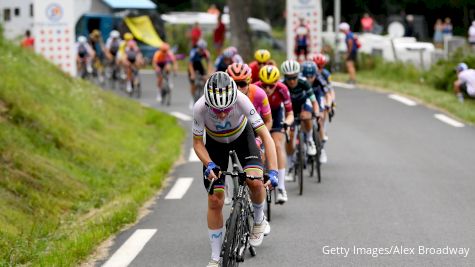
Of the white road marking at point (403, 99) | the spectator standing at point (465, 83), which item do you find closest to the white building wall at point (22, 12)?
the white road marking at point (403, 99)

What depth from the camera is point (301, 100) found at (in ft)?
44.5

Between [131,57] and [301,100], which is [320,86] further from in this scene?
[131,57]

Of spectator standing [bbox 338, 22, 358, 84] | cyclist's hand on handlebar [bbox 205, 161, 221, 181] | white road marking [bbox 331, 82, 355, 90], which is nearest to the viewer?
cyclist's hand on handlebar [bbox 205, 161, 221, 181]

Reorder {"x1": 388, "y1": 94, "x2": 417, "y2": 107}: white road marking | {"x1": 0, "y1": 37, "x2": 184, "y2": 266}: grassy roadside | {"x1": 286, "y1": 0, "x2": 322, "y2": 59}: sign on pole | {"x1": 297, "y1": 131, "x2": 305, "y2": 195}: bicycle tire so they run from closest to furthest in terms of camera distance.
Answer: {"x1": 0, "y1": 37, "x2": 184, "y2": 266}: grassy roadside, {"x1": 297, "y1": 131, "x2": 305, "y2": 195}: bicycle tire, {"x1": 388, "y1": 94, "x2": 417, "y2": 107}: white road marking, {"x1": 286, "y1": 0, "x2": 322, "y2": 59}: sign on pole

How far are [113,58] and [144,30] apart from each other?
451 inches

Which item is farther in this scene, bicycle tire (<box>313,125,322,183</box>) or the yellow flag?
the yellow flag

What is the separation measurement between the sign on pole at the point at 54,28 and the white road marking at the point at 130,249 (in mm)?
18040

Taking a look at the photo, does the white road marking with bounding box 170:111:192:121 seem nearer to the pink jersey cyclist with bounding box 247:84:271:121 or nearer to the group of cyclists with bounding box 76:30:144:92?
the group of cyclists with bounding box 76:30:144:92

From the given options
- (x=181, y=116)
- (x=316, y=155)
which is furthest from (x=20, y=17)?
(x=316, y=155)

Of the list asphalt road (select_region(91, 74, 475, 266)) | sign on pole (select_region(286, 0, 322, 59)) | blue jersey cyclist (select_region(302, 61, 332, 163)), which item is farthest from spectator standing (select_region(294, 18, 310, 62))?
blue jersey cyclist (select_region(302, 61, 332, 163))

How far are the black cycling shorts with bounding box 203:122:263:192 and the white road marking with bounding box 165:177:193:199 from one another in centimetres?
430

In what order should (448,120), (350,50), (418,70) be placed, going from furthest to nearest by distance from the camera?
1. (350,50)
2. (418,70)
3. (448,120)

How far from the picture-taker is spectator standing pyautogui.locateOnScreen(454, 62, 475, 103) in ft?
72.2

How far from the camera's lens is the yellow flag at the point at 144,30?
1737 inches
